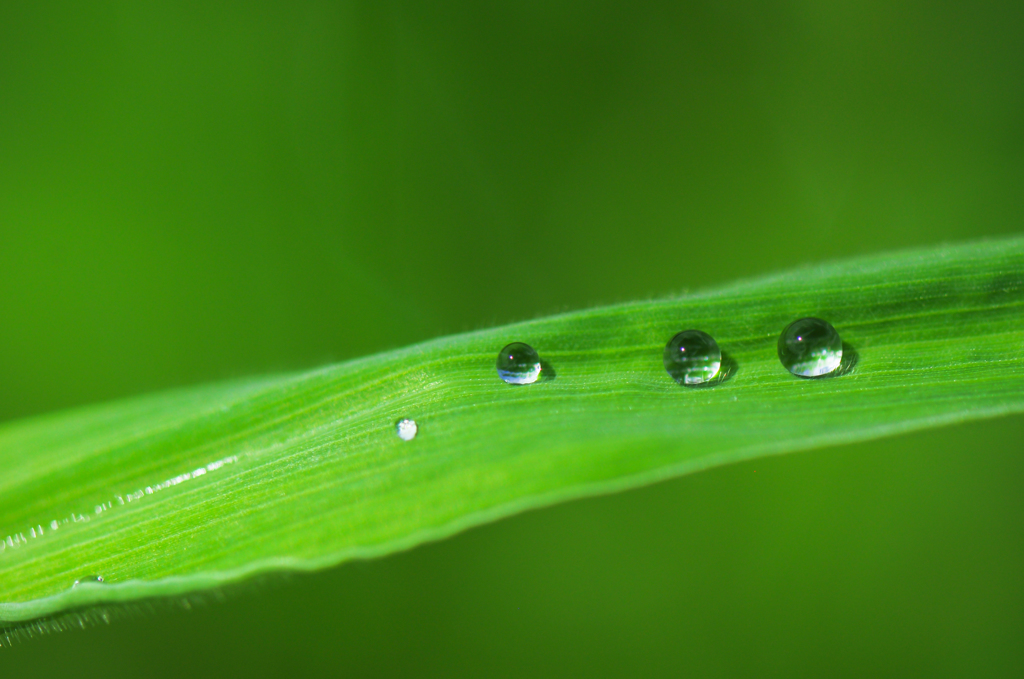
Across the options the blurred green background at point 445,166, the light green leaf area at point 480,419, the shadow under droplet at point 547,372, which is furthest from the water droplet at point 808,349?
the blurred green background at point 445,166

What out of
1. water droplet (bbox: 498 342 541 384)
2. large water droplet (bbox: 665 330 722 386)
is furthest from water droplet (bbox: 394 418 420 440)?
large water droplet (bbox: 665 330 722 386)

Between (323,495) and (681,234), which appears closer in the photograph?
(323,495)

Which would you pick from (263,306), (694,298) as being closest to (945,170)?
(694,298)

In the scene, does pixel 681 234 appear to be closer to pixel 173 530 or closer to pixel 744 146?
pixel 744 146

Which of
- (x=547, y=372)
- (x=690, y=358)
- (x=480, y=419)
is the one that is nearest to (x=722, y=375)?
(x=690, y=358)

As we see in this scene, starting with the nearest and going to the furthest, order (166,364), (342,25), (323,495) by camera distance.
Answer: (323,495), (166,364), (342,25)

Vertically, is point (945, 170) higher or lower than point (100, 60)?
lower
